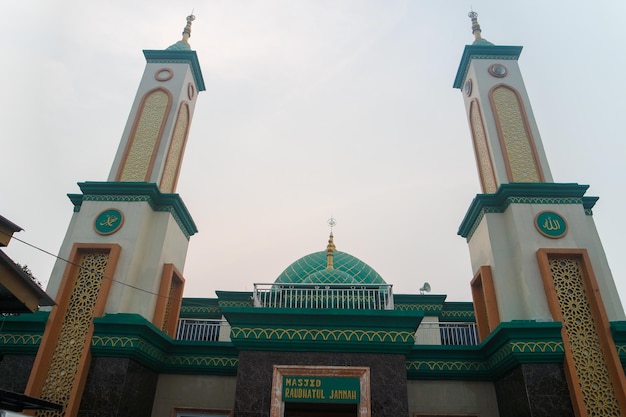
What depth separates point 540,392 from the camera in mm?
6902

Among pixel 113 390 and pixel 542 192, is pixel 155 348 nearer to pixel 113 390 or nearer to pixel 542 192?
pixel 113 390

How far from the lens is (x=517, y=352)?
23.4 feet

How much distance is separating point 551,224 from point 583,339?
2.13 metres

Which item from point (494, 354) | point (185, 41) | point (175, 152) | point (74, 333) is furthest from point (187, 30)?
point (494, 354)

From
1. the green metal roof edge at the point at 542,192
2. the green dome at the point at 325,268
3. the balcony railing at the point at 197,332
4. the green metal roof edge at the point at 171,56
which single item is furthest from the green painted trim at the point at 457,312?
the green metal roof edge at the point at 171,56

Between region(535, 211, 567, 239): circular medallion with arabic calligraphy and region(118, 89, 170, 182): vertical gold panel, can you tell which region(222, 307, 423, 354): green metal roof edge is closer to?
region(535, 211, 567, 239): circular medallion with arabic calligraphy

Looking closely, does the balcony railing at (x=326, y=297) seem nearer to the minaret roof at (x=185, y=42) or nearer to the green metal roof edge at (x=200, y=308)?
the green metal roof edge at (x=200, y=308)

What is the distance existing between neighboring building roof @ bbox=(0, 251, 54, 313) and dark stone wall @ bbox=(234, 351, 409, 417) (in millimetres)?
3140

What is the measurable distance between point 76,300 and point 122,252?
3.74ft

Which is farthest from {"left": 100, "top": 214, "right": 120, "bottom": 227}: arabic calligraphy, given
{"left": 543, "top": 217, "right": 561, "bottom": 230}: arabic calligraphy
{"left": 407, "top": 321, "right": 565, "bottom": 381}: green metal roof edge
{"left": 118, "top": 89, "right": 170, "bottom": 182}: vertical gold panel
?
{"left": 543, "top": 217, "right": 561, "bottom": 230}: arabic calligraphy

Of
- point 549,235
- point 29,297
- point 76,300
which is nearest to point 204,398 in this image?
point 76,300

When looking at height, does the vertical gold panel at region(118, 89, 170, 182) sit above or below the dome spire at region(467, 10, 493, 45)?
below

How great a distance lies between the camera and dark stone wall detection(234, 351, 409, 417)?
268 inches

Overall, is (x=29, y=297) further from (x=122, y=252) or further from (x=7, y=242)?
(x=122, y=252)
